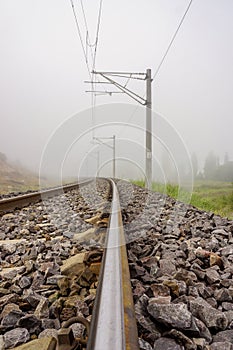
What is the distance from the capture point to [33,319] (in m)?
1.22

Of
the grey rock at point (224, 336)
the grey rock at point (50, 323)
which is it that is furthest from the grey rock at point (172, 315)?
the grey rock at point (50, 323)

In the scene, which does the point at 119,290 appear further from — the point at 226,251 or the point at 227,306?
the point at 226,251

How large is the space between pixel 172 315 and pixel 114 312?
280mm

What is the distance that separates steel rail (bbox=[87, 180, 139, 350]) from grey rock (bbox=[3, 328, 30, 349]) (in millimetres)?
316

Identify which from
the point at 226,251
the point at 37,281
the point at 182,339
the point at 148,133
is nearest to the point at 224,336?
the point at 182,339

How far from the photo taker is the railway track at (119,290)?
102 centimetres

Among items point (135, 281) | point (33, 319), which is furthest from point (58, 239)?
point (33, 319)

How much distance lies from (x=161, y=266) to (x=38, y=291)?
2.43 feet

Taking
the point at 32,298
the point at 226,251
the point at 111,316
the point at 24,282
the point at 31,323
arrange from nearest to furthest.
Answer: the point at 111,316
the point at 31,323
the point at 32,298
the point at 24,282
the point at 226,251

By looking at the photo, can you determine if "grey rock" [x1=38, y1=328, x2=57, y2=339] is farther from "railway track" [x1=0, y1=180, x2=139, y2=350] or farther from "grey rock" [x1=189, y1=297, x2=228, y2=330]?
"grey rock" [x1=189, y1=297, x2=228, y2=330]

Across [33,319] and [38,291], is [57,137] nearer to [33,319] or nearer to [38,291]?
[38,291]

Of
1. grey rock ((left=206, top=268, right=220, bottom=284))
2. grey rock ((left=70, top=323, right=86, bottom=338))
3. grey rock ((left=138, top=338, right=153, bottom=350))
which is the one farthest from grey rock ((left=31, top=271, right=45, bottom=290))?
grey rock ((left=206, top=268, right=220, bottom=284))

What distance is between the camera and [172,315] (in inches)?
45.1

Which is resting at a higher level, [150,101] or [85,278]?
[150,101]
